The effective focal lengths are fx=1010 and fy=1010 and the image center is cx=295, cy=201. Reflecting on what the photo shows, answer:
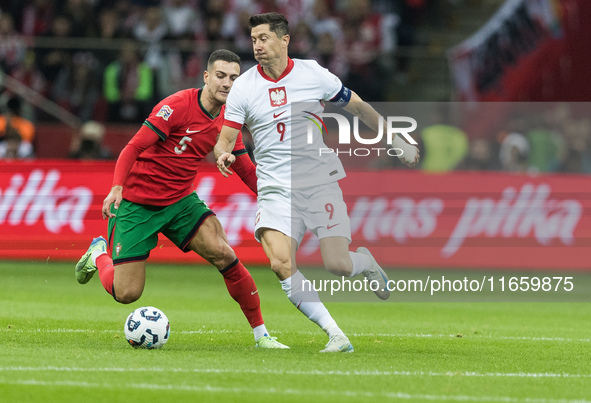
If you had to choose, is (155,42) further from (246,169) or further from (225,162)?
(225,162)

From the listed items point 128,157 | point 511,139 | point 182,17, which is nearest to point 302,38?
point 182,17

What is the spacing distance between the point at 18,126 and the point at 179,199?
8.69 metres

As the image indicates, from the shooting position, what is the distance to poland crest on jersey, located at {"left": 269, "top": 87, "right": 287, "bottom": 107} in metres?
8.42

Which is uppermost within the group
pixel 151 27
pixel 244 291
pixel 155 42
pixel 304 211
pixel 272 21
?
pixel 272 21

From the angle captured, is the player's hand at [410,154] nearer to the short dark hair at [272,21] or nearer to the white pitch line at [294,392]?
the short dark hair at [272,21]

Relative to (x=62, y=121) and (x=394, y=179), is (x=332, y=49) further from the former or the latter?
(x=62, y=121)

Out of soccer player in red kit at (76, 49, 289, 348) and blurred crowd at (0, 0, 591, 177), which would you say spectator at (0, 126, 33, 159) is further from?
soccer player in red kit at (76, 49, 289, 348)

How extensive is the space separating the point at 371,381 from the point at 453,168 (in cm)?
993

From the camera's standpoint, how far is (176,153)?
884cm

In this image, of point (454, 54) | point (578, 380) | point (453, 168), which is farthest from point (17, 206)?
point (578, 380)

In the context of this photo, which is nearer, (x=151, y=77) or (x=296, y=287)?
(x=296, y=287)

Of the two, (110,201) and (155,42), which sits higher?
(155,42)

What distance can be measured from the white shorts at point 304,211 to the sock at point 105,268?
4.73 feet

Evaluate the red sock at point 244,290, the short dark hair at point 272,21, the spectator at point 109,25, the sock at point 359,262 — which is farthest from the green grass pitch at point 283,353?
the spectator at point 109,25
